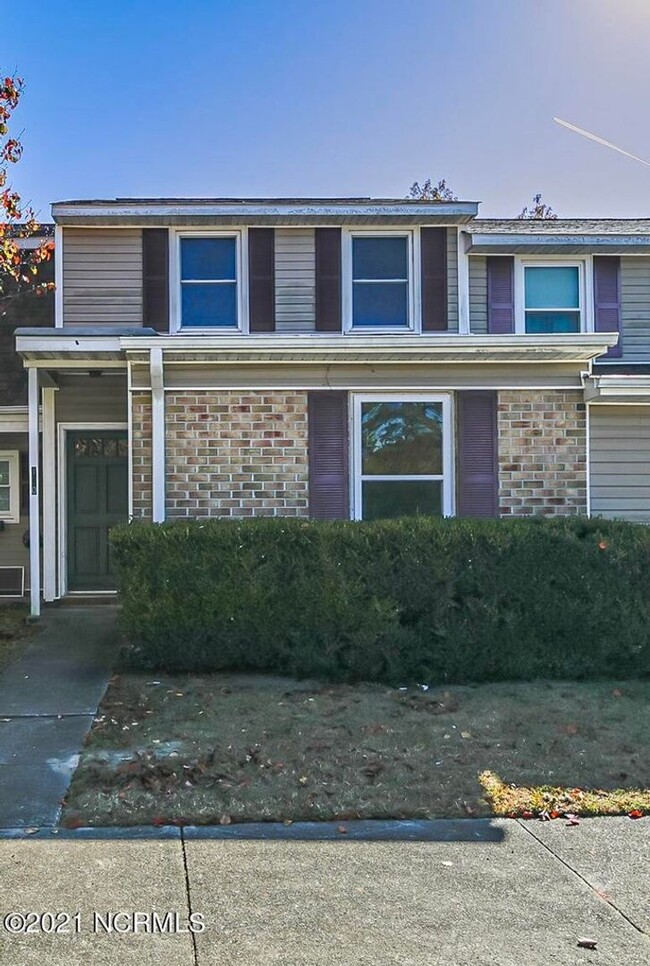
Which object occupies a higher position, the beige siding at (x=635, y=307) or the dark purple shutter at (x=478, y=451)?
the beige siding at (x=635, y=307)

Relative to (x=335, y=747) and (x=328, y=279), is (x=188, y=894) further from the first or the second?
(x=328, y=279)

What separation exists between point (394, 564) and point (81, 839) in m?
3.70

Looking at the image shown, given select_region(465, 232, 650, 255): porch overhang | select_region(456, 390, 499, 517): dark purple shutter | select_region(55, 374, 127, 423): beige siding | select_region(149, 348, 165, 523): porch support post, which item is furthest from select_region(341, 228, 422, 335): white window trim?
select_region(55, 374, 127, 423): beige siding

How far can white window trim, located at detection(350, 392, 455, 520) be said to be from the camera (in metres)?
8.83

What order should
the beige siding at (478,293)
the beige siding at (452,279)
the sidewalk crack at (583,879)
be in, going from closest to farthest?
1. the sidewalk crack at (583,879)
2. the beige siding at (452,279)
3. the beige siding at (478,293)

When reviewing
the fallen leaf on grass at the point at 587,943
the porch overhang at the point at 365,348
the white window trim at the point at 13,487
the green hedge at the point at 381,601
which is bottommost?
the fallen leaf on grass at the point at 587,943

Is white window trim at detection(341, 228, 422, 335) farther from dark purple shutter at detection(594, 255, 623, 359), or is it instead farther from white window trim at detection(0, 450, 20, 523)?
white window trim at detection(0, 450, 20, 523)

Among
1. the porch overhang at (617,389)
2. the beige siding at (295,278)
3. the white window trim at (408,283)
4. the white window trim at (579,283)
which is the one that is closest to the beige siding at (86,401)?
the beige siding at (295,278)

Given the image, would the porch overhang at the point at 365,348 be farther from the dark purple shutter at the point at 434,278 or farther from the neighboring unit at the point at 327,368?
the dark purple shutter at the point at 434,278

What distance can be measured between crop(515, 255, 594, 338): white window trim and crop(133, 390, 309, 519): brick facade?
3548 mm

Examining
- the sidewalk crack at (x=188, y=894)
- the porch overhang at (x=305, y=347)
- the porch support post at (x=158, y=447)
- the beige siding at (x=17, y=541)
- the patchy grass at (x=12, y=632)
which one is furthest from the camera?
the beige siding at (x=17, y=541)

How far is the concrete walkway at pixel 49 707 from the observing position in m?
4.66

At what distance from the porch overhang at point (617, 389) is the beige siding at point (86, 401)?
5632 mm

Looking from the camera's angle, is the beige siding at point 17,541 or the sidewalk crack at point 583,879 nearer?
the sidewalk crack at point 583,879
